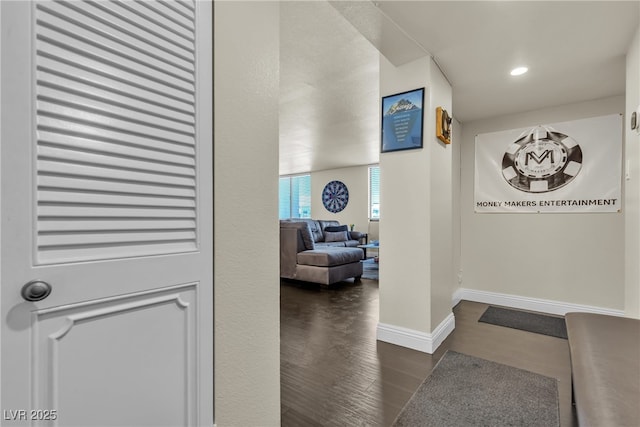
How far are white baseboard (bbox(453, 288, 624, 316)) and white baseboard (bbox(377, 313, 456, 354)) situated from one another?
1.11 meters

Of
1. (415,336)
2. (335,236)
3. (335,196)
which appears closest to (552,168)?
(415,336)

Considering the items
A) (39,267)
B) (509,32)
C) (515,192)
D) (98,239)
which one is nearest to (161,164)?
(98,239)

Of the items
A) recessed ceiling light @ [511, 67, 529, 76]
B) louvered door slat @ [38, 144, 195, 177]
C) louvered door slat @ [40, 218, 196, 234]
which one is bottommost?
louvered door slat @ [40, 218, 196, 234]

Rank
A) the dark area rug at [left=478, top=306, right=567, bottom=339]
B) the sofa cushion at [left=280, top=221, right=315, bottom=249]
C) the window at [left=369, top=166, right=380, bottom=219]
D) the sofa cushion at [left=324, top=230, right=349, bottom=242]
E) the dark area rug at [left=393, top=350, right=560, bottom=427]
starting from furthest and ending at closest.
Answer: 1. the window at [left=369, top=166, right=380, bottom=219]
2. the sofa cushion at [left=324, top=230, right=349, bottom=242]
3. the sofa cushion at [left=280, top=221, right=315, bottom=249]
4. the dark area rug at [left=478, top=306, right=567, bottom=339]
5. the dark area rug at [left=393, top=350, right=560, bottom=427]

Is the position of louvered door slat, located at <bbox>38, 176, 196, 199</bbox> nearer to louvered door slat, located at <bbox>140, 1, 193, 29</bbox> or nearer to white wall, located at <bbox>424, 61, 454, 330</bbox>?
louvered door slat, located at <bbox>140, 1, 193, 29</bbox>

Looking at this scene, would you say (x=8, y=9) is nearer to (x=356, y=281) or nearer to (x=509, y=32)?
(x=509, y=32)

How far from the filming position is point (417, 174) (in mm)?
2266

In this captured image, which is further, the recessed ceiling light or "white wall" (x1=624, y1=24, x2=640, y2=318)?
the recessed ceiling light

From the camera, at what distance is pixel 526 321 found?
9.37 feet

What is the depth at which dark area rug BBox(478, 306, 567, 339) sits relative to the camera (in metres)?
2.62

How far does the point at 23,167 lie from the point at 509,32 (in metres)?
2.49

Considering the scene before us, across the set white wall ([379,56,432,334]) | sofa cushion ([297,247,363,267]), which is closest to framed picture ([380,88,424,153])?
white wall ([379,56,432,334])

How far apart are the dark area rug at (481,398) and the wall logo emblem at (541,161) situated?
213cm

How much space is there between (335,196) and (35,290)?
7.63 metres
